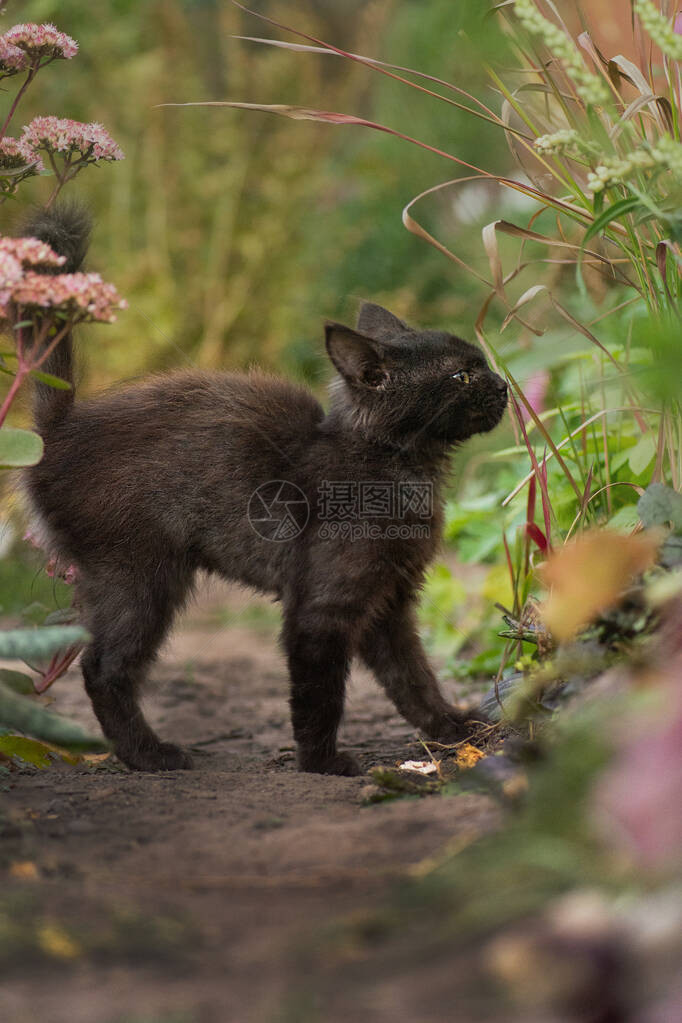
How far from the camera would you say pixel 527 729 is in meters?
2.09

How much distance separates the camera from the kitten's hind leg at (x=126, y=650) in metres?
2.59

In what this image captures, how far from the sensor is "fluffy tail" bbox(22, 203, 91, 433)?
2480 millimetres

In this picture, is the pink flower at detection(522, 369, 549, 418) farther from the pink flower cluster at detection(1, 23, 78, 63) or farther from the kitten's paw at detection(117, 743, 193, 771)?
the pink flower cluster at detection(1, 23, 78, 63)

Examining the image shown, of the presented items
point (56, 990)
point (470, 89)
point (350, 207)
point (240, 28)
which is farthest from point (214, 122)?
point (56, 990)

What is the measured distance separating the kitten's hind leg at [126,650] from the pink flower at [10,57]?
4.13 ft

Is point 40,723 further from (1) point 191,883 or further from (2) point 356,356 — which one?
(2) point 356,356

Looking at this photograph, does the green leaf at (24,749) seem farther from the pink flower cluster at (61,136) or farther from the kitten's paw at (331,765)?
the pink flower cluster at (61,136)

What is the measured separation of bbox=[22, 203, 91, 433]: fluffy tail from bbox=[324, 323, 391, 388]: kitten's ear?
70 cm

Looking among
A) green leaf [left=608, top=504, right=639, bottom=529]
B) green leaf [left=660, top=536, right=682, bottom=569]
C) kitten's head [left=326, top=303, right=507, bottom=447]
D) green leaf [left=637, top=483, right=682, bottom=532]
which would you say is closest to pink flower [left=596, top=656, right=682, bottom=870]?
green leaf [left=660, top=536, right=682, bottom=569]

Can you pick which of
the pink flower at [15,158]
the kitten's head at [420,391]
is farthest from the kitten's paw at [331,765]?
the pink flower at [15,158]

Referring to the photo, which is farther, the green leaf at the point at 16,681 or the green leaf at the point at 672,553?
the green leaf at the point at 16,681

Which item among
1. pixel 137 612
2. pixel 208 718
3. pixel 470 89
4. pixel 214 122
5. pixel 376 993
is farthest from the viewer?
pixel 214 122

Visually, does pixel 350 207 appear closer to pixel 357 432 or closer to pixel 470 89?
pixel 470 89

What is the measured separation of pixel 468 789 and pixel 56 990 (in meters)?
0.91
